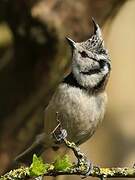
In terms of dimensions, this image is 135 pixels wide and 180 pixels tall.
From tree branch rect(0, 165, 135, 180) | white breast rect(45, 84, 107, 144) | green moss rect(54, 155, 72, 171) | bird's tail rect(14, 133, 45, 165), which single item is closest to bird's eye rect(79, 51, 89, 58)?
white breast rect(45, 84, 107, 144)

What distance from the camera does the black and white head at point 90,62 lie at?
10.9ft

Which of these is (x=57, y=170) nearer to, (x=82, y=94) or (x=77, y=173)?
(x=77, y=173)

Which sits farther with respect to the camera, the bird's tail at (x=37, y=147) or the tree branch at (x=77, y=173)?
the bird's tail at (x=37, y=147)

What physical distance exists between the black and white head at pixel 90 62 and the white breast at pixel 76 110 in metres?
0.09

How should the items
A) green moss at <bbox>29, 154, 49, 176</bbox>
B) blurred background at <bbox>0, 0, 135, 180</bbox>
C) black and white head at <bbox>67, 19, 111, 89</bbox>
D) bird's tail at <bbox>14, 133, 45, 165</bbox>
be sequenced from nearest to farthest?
green moss at <bbox>29, 154, 49, 176</bbox>, black and white head at <bbox>67, 19, 111, 89</bbox>, bird's tail at <bbox>14, 133, 45, 165</bbox>, blurred background at <bbox>0, 0, 135, 180</bbox>

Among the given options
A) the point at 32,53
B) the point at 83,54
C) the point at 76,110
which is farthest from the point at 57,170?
the point at 32,53

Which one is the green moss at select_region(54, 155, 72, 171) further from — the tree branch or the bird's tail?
the bird's tail

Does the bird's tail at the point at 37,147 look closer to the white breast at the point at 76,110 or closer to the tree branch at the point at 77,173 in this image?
the white breast at the point at 76,110

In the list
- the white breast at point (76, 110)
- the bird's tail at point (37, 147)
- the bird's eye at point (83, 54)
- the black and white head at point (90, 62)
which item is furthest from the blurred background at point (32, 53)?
the bird's eye at point (83, 54)

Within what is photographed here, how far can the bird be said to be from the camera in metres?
3.39

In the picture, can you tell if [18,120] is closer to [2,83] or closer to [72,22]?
[2,83]

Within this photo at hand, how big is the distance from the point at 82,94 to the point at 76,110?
0.34 ft

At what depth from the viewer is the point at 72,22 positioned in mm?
4594

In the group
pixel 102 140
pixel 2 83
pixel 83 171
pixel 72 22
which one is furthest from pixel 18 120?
pixel 83 171
